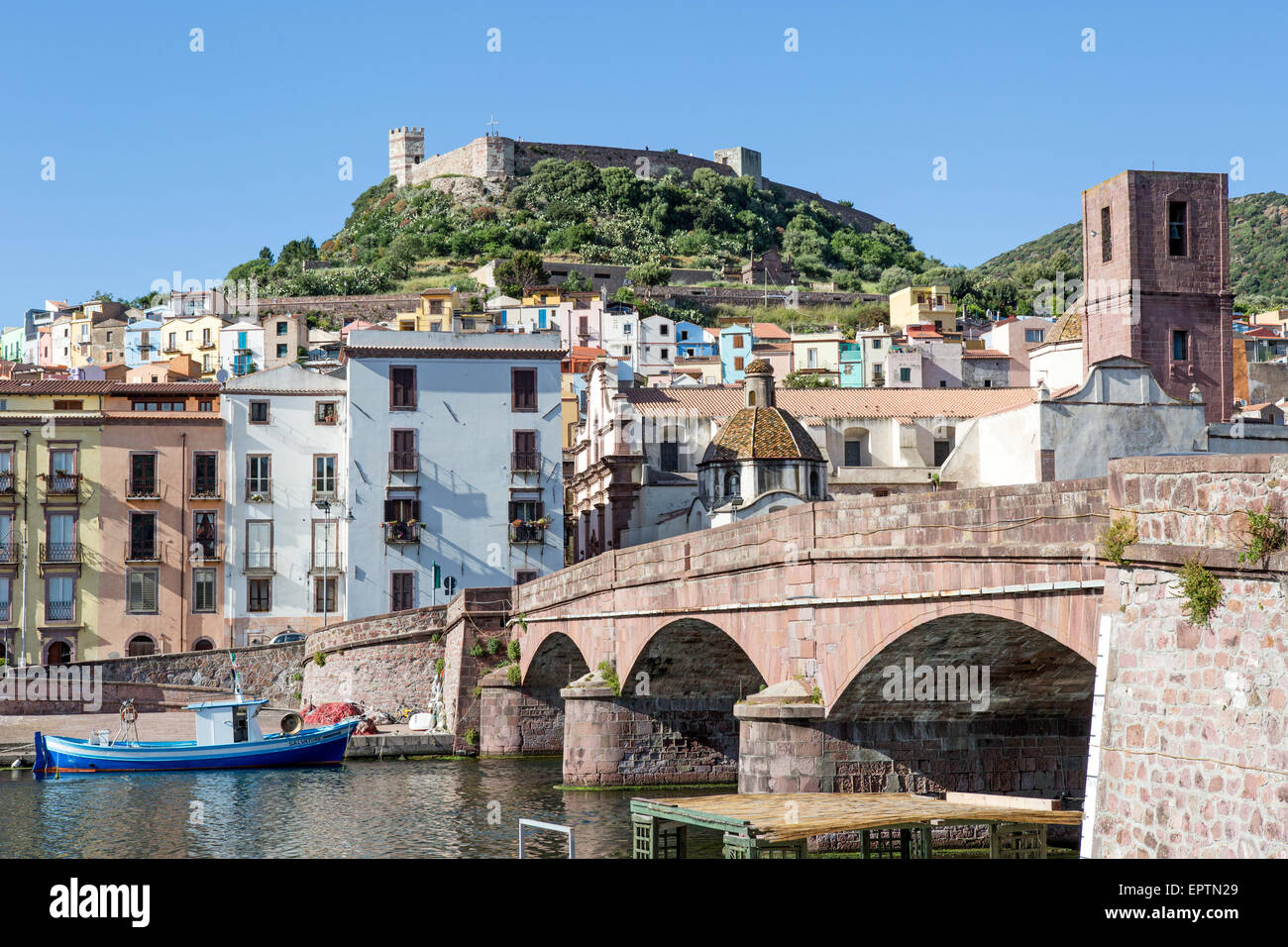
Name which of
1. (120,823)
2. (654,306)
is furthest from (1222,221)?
(654,306)

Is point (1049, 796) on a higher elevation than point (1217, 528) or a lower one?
lower

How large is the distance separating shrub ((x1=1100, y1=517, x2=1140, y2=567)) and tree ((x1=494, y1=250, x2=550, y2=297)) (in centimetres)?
11497

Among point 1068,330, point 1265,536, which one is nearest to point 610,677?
point 1265,536

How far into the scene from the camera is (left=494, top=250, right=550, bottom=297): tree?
12912 centimetres

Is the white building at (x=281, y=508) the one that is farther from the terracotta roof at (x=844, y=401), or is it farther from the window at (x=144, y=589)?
the terracotta roof at (x=844, y=401)

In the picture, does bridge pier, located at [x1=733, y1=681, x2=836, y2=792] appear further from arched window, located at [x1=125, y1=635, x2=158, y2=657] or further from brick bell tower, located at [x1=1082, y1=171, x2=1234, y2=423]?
arched window, located at [x1=125, y1=635, x2=158, y2=657]

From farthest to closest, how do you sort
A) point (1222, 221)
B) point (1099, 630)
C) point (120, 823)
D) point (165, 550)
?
point (165, 550) < point (1222, 221) < point (120, 823) < point (1099, 630)

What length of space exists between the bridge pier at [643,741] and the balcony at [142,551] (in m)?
27.9

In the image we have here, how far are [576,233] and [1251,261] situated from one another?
7103cm

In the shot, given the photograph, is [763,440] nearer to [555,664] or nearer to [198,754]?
[555,664]
